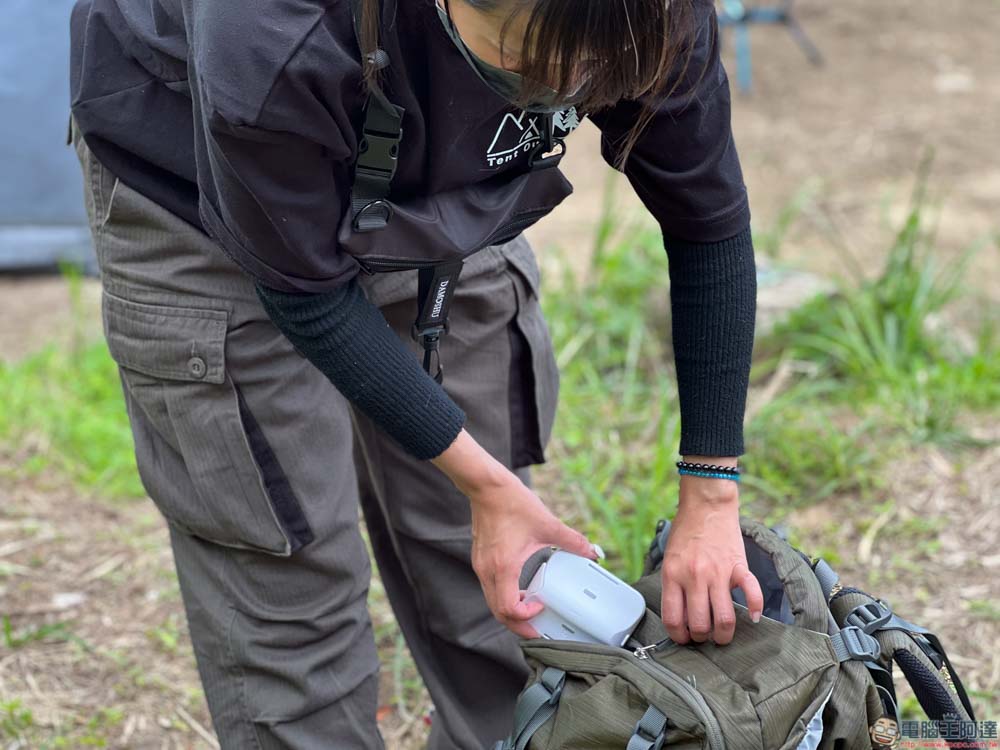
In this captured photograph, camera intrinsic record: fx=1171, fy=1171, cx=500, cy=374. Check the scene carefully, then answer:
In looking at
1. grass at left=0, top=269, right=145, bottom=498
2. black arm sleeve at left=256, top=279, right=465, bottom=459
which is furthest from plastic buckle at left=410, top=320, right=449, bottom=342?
grass at left=0, top=269, right=145, bottom=498

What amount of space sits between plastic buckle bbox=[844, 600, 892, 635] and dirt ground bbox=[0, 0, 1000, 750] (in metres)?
0.98

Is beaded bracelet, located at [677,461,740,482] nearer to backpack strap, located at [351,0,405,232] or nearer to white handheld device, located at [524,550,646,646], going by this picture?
white handheld device, located at [524,550,646,646]

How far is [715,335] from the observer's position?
1.62 metres

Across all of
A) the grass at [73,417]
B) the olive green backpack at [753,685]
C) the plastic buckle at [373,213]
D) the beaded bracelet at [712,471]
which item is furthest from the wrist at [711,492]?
the grass at [73,417]

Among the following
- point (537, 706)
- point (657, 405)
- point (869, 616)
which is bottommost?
point (657, 405)

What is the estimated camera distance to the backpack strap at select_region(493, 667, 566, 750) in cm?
148

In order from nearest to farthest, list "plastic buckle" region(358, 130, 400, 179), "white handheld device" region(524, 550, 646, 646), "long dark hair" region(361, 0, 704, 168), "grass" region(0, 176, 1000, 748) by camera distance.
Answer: "long dark hair" region(361, 0, 704, 168) → "plastic buckle" region(358, 130, 400, 179) → "white handheld device" region(524, 550, 646, 646) → "grass" region(0, 176, 1000, 748)

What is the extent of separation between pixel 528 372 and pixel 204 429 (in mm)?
564

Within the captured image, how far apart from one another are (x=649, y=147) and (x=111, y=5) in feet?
2.40

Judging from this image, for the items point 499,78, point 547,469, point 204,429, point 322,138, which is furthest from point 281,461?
point 547,469

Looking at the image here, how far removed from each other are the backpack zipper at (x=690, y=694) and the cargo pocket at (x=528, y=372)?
0.55 metres

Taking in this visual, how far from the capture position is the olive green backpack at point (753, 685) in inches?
53.4

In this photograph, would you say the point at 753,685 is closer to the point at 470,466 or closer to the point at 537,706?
the point at 537,706

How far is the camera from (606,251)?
166 inches
